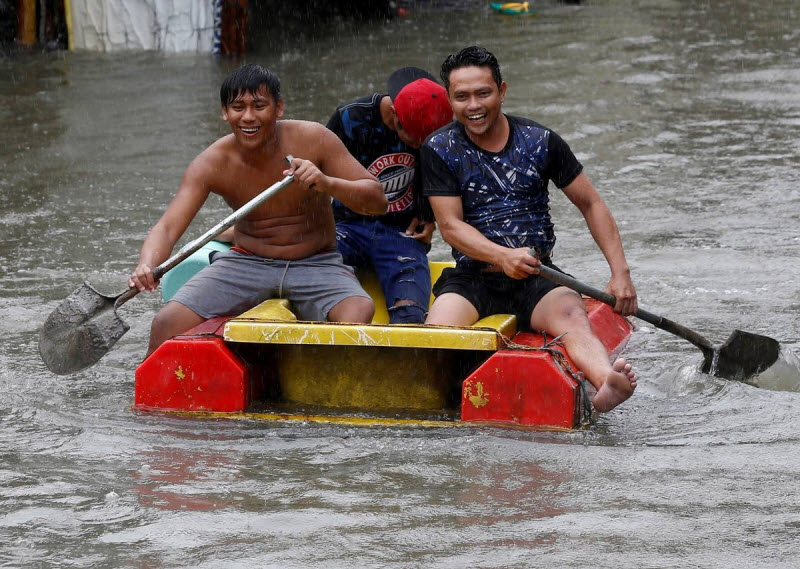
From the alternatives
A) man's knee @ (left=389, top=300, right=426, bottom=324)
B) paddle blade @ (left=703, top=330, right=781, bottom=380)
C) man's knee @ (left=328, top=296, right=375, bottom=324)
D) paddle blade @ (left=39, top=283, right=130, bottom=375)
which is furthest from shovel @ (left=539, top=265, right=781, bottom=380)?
paddle blade @ (left=39, top=283, right=130, bottom=375)

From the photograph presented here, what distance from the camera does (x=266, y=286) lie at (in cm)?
523

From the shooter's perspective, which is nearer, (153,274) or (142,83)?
(153,274)

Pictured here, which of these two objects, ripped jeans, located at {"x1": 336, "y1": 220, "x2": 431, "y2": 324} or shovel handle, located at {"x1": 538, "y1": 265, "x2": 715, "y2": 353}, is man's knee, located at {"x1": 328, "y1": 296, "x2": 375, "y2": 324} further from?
shovel handle, located at {"x1": 538, "y1": 265, "x2": 715, "y2": 353}

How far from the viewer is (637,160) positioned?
9.58 meters

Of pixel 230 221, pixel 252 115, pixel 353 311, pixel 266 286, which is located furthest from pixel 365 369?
pixel 252 115

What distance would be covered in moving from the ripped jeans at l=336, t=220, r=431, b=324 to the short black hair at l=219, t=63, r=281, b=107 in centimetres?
86

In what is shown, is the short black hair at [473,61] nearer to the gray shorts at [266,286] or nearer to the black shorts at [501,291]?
the black shorts at [501,291]

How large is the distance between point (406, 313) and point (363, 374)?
1.81 ft

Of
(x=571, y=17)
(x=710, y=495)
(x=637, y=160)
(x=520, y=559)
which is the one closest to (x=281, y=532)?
(x=520, y=559)

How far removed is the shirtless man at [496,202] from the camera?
4.97 m

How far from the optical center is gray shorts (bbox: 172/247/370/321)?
516 cm

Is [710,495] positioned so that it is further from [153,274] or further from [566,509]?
[153,274]

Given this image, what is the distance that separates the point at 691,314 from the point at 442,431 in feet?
6.89

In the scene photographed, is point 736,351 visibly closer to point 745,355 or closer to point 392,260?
point 745,355
